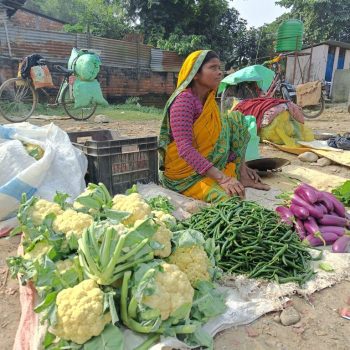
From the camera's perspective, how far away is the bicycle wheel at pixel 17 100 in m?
7.39

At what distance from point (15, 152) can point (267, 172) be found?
2.99 meters

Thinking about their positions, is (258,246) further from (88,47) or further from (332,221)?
(88,47)

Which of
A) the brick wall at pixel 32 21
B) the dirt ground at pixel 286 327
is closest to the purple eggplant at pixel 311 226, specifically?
the dirt ground at pixel 286 327

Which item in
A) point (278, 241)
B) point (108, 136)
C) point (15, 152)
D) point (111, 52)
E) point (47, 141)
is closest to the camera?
point (278, 241)

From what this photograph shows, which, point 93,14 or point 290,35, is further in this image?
point 93,14

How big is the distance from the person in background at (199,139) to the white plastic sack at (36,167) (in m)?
0.84

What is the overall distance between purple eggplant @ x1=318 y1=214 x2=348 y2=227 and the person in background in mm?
704

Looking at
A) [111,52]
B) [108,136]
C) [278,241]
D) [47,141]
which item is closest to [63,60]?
[111,52]

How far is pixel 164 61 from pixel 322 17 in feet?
36.0

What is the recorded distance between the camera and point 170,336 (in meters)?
1.52

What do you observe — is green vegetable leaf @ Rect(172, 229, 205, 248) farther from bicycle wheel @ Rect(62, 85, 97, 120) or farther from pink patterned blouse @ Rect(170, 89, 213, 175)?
bicycle wheel @ Rect(62, 85, 97, 120)

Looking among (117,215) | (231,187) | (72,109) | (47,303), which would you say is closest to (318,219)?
(231,187)

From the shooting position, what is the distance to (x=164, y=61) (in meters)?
13.4

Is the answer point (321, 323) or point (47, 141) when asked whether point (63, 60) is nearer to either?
point (47, 141)
